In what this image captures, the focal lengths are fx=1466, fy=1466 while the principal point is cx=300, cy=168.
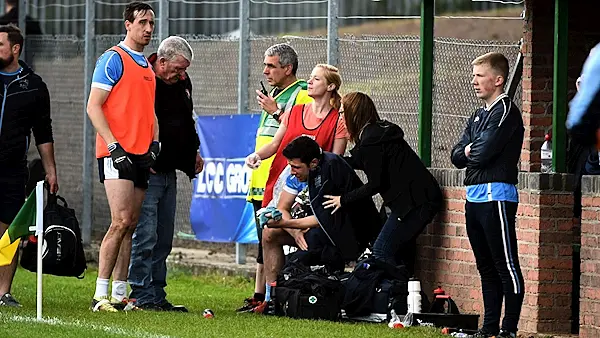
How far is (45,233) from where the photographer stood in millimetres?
10773

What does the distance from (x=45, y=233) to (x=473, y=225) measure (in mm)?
3328

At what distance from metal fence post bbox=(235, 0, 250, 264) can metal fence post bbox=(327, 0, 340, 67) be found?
1.44 meters

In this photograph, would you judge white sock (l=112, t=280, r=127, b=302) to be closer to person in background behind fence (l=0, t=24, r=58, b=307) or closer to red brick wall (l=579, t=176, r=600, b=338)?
person in background behind fence (l=0, t=24, r=58, b=307)

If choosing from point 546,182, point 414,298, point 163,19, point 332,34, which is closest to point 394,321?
point 414,298

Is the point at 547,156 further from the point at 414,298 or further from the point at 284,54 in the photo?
the point at 284,54

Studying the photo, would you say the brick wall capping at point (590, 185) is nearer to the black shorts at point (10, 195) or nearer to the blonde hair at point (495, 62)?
the blonde hair at point (495, 62)

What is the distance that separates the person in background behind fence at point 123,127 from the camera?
33.5ft

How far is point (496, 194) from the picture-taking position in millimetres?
9070

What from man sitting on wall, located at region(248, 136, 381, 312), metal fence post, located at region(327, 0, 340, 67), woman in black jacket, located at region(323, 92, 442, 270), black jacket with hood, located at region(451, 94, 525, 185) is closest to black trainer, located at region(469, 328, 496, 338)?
black jacket with hood, located at region(451, 94, 525, 185)

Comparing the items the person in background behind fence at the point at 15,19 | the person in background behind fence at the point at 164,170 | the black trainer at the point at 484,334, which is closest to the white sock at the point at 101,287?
the person in background behind fence at the point at 164,170

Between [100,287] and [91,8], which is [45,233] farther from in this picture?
[91,8]

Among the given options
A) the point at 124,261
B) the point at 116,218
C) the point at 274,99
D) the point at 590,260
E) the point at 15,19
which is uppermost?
the point at 15,19

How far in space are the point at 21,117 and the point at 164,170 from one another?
1.17 meters

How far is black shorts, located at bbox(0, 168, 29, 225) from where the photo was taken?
36.1ft
